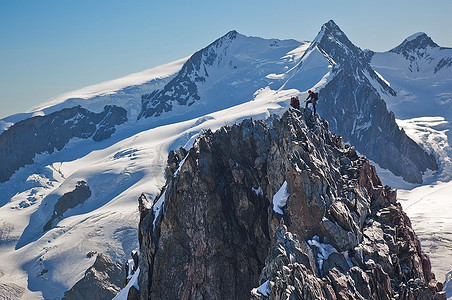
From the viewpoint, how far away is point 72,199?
548 feet

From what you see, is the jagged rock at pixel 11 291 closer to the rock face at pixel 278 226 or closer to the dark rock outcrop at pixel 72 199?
the dark rock outcrop at pixel 72 199

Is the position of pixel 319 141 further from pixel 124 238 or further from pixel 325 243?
pixel 124 238

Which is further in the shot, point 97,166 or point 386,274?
point 97,166

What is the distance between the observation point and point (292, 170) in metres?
34.1

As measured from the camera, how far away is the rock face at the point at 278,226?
28.9 m

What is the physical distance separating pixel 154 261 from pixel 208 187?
6754 mm

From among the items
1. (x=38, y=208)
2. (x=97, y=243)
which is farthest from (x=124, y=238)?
(x=38, y=208)

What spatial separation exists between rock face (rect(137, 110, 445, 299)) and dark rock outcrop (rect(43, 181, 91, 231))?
127 metres

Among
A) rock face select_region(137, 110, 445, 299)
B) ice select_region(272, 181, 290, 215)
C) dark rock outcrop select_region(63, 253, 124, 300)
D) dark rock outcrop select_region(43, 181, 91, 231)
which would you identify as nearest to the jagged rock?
dark rock outcrop select_region(63, 253, 124, 300)

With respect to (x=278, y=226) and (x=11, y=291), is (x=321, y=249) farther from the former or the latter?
(x=11, y=291)

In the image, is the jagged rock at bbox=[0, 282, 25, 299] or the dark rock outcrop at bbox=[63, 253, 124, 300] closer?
the dark rock outcrop at bbox=[63, 253, 124, 300]

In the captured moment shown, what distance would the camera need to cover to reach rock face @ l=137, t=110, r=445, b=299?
28875 mm

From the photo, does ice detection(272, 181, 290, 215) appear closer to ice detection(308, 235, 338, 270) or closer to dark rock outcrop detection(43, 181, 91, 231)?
ice detection(308, 235, 338, 270)

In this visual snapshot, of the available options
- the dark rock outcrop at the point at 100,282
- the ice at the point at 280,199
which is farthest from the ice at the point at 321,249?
the dark rock outcrop at the point at 100,282
